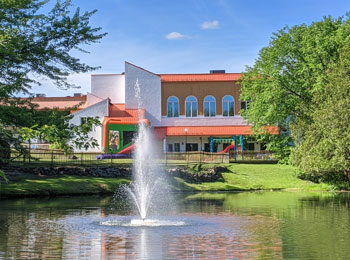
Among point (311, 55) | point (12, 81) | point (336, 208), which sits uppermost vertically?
point (311, 55)

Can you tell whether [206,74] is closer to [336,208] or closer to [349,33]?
[349,33]

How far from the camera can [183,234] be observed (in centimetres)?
1543

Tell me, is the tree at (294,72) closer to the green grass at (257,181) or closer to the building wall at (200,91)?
the green grass at (257,181)

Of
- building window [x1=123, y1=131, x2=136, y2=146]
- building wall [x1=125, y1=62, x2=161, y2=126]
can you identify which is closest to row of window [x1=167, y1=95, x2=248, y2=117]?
building wall [x1=125, y1=62, x2=161, y2=126]

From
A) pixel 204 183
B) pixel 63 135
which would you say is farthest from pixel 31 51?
pixel 204 183

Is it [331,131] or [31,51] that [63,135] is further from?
[331,131]

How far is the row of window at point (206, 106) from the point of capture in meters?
60.4

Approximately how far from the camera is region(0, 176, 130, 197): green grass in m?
31.3

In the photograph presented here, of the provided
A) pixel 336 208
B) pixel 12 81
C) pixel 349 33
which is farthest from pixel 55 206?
pixel 349 33

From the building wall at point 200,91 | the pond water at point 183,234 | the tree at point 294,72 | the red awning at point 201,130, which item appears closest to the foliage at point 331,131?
the tree at point 294,72

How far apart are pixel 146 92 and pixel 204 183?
75.5ft

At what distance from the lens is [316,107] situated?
1533 inches

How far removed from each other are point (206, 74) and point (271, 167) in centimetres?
1853

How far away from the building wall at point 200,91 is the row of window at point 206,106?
35cm
